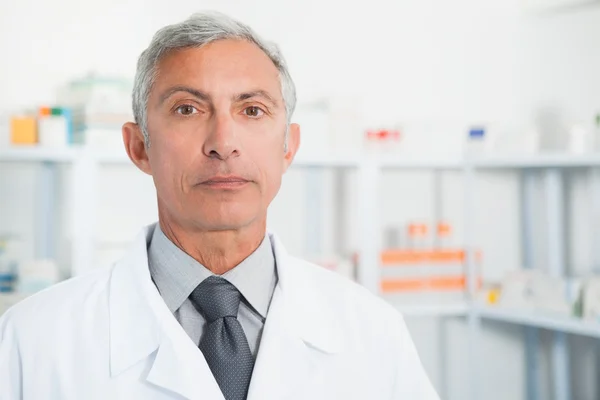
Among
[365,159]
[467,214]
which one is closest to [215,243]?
[365,159]

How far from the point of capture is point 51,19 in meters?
2.96

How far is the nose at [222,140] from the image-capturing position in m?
1.09

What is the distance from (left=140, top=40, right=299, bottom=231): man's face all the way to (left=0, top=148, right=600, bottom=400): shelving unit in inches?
57.0

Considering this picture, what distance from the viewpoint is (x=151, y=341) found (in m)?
1.10

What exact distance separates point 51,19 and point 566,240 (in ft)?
7.44

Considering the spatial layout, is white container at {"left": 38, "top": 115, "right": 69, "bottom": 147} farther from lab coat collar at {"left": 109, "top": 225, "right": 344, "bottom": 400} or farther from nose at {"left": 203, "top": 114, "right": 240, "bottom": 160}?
nose at {"left": 203, "top": 114, "right": 240, "bottom": 160}

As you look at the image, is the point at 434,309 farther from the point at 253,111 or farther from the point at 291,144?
the point at 253,111

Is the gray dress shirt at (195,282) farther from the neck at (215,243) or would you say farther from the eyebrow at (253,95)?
the eyebrow at (253,95)

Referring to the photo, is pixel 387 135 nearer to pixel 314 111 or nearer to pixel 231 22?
pixel 314 111

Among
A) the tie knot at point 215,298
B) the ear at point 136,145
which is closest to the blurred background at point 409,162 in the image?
the ear at point 136,145

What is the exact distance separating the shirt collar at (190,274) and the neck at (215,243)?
12 mm

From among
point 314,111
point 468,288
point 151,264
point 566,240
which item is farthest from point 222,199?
point 566,240

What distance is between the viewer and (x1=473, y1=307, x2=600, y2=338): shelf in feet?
8.52

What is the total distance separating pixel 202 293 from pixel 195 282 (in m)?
0.02
